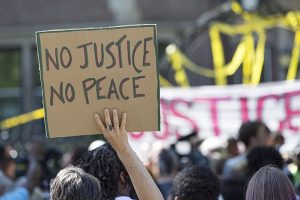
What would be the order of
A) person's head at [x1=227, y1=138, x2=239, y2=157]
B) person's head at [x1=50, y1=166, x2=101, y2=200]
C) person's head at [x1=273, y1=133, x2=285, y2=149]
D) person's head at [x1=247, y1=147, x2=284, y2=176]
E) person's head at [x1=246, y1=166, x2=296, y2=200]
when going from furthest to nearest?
person's head at [x1=273, y1=133, x2=285, y2=149], person's head at [x1=227, y1=138, x2=239, y2=157], person's head at [x1=247, y1=147, x2=284, y2=176], person's head at [x1=246, y1=166, x2=296, y2=200], person's head at [x1=50, y1=166, x2=101, y2=200]

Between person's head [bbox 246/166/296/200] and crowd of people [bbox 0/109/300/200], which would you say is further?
person's head [bbox 246/166/296/200]

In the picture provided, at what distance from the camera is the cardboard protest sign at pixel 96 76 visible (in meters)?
4.01

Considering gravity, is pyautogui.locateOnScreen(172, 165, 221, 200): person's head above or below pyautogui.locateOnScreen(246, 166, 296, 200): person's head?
below

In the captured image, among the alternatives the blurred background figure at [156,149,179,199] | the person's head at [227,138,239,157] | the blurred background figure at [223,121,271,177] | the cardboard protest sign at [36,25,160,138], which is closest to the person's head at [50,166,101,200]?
the cardboard protest sign at [36,25,160,138]

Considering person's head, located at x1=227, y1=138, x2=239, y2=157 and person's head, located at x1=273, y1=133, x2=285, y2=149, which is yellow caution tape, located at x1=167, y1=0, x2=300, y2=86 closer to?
person's head, located at x1=273, y1=133, x2=285, y2=149

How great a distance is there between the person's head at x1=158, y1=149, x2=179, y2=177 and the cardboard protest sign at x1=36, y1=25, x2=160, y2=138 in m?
3.08

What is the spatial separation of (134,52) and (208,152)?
4.64 metres

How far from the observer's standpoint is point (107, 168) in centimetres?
409

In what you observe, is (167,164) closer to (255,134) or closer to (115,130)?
(255,134)

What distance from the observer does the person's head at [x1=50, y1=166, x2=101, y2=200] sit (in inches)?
138

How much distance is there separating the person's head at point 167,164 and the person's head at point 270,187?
3.16 m

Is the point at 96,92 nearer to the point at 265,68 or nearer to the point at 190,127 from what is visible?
the point at 190,127

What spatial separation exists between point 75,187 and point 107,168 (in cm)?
58

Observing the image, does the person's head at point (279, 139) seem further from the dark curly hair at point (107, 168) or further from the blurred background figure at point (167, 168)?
the dark curly hair at point (107, 168)
